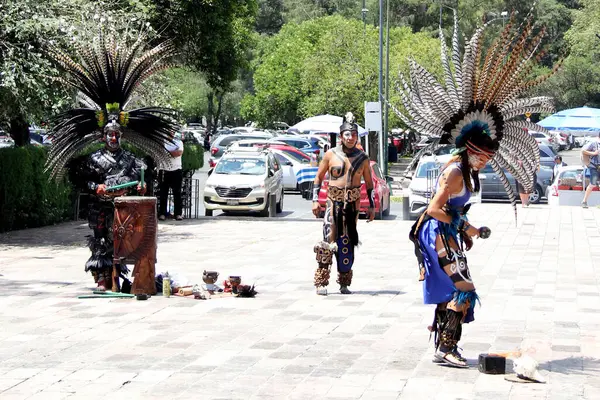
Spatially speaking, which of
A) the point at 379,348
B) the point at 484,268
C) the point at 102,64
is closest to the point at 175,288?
the point at 102,64

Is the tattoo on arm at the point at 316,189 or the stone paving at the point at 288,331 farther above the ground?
the tattoo on arm at the point at 316,189

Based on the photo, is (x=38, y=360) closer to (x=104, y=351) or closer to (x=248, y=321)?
(x=104, y=351)

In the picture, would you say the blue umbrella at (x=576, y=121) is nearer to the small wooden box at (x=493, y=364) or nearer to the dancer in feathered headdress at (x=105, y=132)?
the dancer in feathered headdress at (x=105, y=132)

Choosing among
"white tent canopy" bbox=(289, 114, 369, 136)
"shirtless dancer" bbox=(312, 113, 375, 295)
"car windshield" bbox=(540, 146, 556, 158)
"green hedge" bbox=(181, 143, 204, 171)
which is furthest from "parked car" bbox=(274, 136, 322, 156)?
"shirtless dancer" bbox=(312, 113, 375, 295)

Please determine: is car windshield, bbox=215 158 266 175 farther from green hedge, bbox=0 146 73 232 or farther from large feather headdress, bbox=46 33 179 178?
large feather headdress, bbox=46 33 179 178

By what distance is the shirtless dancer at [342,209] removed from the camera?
37.1ft

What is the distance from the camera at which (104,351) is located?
839 cm

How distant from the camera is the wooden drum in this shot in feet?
36.2

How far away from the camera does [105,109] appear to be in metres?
11.8

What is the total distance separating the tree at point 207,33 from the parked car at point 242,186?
2264 mm

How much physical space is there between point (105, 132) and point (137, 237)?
49.5 inches

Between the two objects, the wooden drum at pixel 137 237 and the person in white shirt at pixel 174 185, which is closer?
the wooden drum at pixel 137 237

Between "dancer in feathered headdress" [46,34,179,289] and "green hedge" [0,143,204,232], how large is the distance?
5.69 m

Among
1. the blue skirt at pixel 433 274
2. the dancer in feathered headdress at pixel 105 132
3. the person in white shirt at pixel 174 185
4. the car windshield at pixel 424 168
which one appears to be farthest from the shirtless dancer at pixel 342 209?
the car windshield at pixel 424 168
